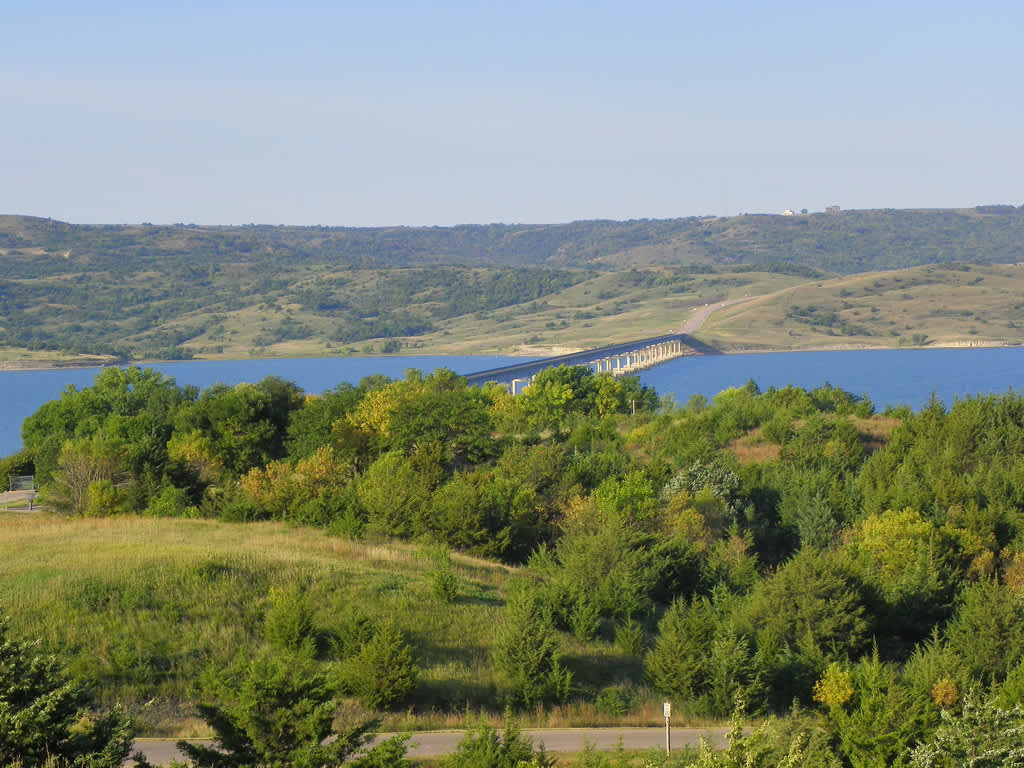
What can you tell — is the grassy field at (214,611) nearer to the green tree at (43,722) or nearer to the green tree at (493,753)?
the green tree at (493,753)

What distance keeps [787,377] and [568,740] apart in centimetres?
15284

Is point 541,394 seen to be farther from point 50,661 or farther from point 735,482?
point 50,661

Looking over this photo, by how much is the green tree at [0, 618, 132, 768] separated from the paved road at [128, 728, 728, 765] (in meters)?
5.59

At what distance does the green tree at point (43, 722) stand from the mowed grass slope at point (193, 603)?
274 inches

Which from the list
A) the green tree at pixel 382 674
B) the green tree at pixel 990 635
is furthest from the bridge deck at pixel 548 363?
the green tree at pixel 382 674

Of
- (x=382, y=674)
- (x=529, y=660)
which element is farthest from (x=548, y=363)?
(x=382, y=674)

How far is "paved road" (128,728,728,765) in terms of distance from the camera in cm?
1867

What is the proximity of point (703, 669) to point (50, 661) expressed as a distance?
14722mm

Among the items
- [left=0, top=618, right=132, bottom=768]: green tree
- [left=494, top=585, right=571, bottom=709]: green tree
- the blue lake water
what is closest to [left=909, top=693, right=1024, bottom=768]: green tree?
[left=494, top=585, right=571, bottom=709]: green tree

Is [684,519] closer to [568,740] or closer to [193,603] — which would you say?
[193,603]

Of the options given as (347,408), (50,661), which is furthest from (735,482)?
(50,661)

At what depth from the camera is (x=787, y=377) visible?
16838 centimetres

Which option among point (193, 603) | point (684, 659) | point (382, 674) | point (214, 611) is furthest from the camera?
point (193, 603)

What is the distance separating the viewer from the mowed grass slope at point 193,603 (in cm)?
2194
